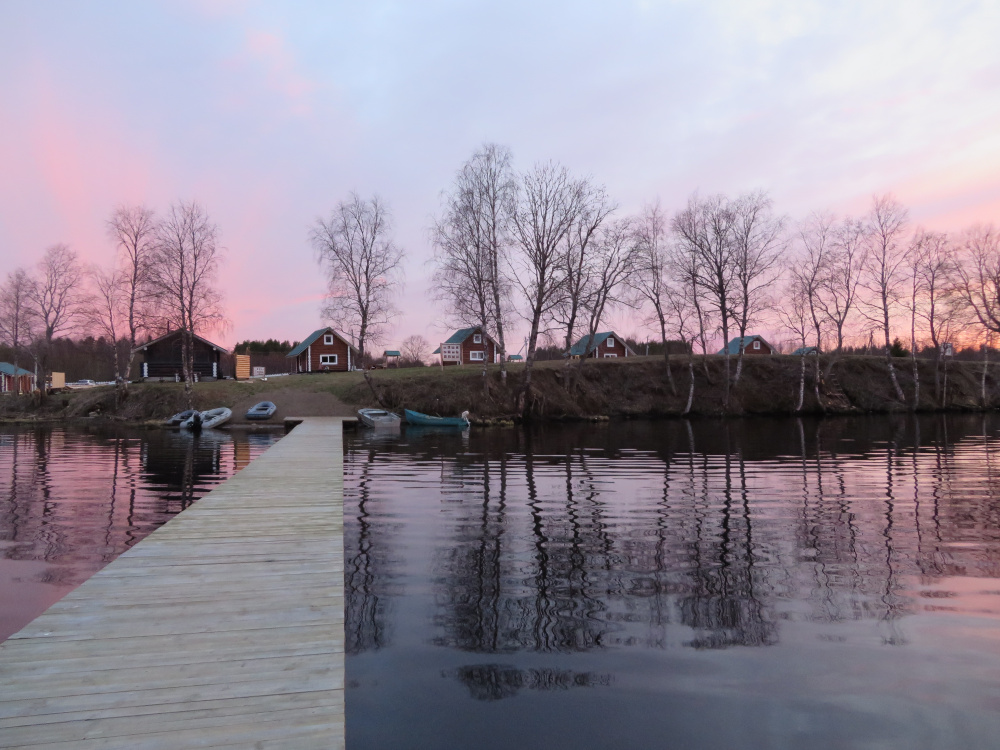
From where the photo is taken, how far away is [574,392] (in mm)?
51031

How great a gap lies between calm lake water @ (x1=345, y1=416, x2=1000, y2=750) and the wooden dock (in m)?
0.72

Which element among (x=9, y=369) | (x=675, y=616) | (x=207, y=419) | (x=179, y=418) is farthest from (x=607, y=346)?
(x=9, y=369)

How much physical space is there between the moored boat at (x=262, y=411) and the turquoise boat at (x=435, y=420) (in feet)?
29.1

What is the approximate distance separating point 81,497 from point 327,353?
170ft

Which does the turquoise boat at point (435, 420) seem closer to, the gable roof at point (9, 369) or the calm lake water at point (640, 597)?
the calm lake water at point (640, 597)

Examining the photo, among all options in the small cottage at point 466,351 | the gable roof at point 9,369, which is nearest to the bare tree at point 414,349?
the small cottage at point 466,351

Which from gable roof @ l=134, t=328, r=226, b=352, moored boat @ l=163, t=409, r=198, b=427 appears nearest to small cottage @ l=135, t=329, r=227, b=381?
gable roof @ l=134, t=328, r=226, b=352

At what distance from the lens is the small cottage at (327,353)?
218 feet

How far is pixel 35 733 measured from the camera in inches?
156

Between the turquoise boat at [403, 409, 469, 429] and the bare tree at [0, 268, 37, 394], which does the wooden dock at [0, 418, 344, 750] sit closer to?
the turquoise boat at [403, 409, 469, 429]

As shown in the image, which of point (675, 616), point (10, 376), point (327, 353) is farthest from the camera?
point (10, 376)

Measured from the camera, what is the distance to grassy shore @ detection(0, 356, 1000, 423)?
45500 millimetres

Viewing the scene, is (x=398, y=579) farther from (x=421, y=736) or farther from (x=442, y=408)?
(x=442, y=408)

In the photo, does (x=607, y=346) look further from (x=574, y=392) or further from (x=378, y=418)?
(x=378, y=418)
